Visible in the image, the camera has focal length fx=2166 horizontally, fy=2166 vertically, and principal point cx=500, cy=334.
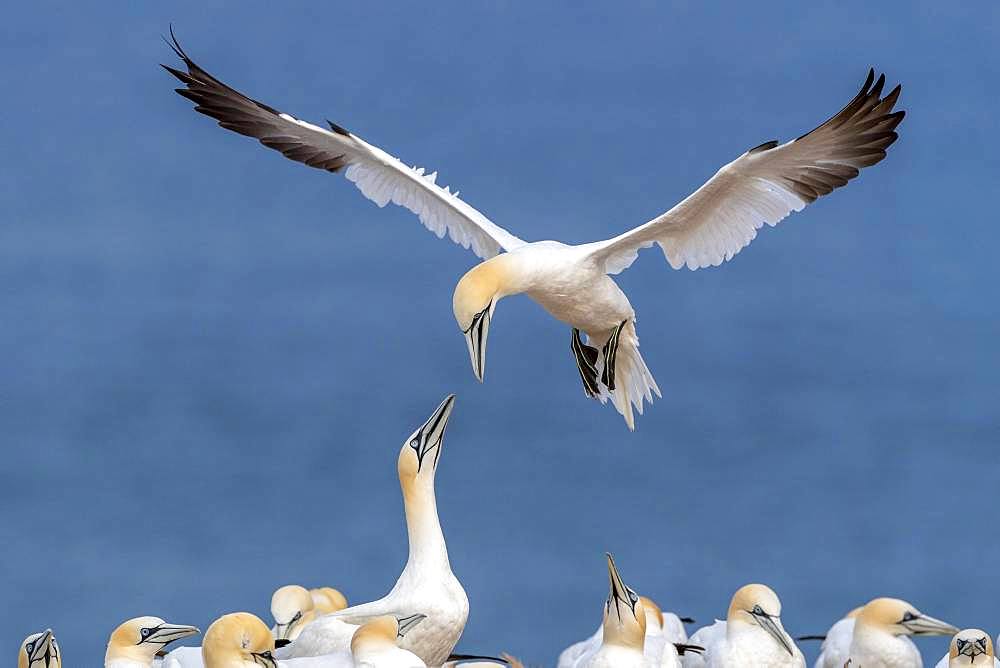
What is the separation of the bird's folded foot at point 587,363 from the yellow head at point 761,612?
1463 mm

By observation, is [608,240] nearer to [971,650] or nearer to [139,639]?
[971,650]

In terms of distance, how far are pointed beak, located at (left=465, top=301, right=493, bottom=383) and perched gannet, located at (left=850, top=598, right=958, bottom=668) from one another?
2.67m

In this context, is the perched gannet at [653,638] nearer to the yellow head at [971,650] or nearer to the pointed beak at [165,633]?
the yellow head at [971,650]

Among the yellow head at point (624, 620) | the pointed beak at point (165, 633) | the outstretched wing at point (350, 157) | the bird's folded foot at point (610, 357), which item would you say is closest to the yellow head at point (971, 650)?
the yellow head at point (624, 620)

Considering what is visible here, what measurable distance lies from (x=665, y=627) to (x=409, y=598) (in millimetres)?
3032

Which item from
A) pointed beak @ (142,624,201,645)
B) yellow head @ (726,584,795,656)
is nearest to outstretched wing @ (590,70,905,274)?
yellow head @ (726,584,795,656)

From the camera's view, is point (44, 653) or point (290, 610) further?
point (290, 610)

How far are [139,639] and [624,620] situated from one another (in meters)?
2.03

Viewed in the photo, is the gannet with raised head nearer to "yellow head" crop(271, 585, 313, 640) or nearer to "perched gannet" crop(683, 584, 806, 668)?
"perched gannet" crop(683, 584, 806, 668)

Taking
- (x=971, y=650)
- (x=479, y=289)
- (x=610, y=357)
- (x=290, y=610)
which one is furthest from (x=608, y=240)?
(x=290, y=610)

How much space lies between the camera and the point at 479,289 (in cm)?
915

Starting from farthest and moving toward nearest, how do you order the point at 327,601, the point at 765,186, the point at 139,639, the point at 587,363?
the point at 327,601 → the point at 587,363 → the point at 765,186 → the point at 139,639

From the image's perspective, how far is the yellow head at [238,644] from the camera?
25.9ft

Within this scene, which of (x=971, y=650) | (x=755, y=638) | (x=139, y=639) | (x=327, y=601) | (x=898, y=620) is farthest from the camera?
(x=327, y=601)
